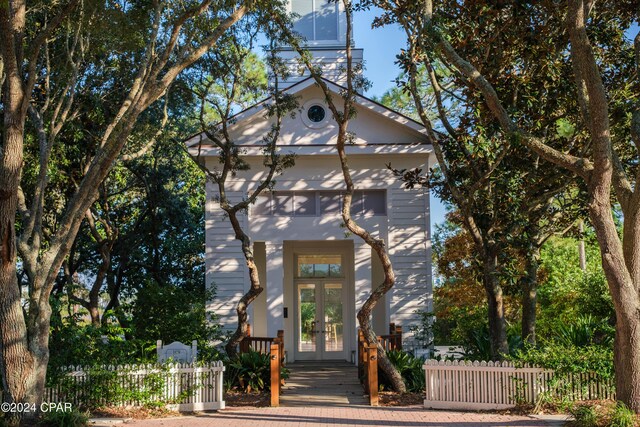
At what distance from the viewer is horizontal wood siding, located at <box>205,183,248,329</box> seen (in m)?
20.0

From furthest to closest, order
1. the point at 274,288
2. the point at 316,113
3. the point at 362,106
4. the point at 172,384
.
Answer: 1. the point at 316,113
2. the point at 362,106
3. the point at 274,288
4. the point at 172,384

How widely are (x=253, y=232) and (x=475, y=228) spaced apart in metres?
7.25

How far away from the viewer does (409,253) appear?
804 inches

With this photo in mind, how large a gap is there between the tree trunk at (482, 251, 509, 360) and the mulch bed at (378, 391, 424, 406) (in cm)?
182

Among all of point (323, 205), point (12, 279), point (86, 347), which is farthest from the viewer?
point (323, 205)

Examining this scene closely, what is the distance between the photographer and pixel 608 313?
21.3 meters

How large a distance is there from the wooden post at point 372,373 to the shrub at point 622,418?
189 inches

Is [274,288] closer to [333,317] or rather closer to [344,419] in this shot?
[333,317]

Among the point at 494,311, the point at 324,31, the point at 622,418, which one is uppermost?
the point at 324,31

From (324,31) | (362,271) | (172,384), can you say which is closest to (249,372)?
(172,384)

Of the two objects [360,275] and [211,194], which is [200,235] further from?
[360,275]

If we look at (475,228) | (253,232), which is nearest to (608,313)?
(475,228)

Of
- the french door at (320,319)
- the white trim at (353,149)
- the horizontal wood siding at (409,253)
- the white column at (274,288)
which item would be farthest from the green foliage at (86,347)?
the french door at (320,319)

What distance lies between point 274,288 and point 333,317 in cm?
313
